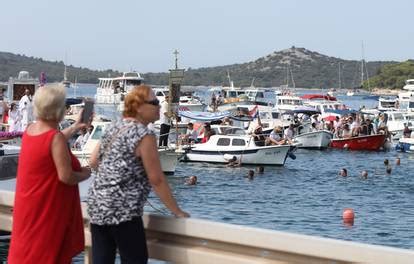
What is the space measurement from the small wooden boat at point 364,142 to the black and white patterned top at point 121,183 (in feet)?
167

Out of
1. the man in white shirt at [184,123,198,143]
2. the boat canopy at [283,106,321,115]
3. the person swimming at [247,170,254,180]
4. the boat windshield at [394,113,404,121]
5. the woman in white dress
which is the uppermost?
the woman in white dress

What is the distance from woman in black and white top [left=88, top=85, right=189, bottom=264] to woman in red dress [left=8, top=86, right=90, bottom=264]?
6.6 inches

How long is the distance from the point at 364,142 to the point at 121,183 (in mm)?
50944

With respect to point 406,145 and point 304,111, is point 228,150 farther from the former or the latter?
point 304,111

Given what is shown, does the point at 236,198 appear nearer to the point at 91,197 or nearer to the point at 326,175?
the point at 326,175

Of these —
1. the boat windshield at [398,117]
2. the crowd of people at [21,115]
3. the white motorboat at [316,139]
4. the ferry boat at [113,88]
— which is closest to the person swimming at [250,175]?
the crowd of people at [21,115]

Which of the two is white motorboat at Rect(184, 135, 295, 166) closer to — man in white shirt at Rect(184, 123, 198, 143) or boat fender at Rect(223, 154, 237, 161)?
boat fender at Rect(223, 154, 237, 161)

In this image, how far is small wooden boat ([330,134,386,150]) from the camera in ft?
182

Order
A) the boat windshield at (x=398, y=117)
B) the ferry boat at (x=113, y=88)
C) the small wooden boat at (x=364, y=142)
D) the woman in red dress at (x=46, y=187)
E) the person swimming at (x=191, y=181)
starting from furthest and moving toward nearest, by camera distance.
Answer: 1. the ferry boat at (x=113, y=88)
2. the boat windshield at (x=398, y=117)
3. the small wooden boat at (x=364, y=142)
4. the person swimming at (x=191, y=181)
5. the woman in red dress at (x=46, y=187)

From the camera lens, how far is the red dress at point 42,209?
5.62 m

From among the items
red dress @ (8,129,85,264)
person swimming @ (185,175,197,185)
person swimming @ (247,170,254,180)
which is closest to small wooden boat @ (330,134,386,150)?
person swimming @ (247,170,254,180)

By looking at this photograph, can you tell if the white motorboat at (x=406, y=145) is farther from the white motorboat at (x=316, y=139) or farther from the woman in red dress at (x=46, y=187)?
the woman in red dress at (x=46, y=187)

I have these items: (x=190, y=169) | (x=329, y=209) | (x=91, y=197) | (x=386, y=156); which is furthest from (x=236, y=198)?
(x=91, y=197)

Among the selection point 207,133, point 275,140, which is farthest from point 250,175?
point 275,140
